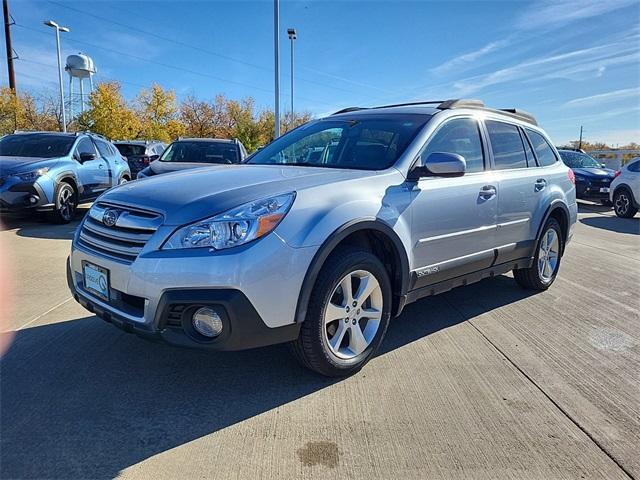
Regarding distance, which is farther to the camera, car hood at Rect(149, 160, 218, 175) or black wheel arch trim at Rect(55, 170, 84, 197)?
car hood at Rect(149, 160, 218, 175)

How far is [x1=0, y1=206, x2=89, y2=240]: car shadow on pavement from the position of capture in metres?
7.62

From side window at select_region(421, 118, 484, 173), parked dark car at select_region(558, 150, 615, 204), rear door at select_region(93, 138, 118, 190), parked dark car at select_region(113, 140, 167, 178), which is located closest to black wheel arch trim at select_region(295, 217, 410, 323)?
side window at select_region(421, 118, 484, 173)

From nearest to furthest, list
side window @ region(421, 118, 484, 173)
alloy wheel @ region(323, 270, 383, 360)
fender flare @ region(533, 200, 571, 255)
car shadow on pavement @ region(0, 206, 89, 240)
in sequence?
alloy wheel @ region(323, 270, 383, 360) < side window @ region(421, 118, 484, 173) < fender flare @ region(533, 200, 571, 255) < car shadow on pavement @ region(0, 206, 89, 240)

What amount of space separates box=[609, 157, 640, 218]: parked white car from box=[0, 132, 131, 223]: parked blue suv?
40.3ft

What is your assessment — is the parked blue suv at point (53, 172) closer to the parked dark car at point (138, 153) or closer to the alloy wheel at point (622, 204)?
the parked dark car at point (138, 153)

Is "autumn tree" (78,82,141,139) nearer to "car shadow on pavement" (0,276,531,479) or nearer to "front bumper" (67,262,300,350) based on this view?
"car shadow on pavement" (0,276,531,479)

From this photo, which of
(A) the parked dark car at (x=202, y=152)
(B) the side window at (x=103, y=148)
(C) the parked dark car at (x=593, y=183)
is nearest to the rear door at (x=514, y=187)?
(A) the parked dark car at (x=202, y=152)

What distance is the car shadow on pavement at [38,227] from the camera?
7.62 m

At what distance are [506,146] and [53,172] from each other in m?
7.34

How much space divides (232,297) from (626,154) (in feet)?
96.7

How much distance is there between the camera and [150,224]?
2.71 metres

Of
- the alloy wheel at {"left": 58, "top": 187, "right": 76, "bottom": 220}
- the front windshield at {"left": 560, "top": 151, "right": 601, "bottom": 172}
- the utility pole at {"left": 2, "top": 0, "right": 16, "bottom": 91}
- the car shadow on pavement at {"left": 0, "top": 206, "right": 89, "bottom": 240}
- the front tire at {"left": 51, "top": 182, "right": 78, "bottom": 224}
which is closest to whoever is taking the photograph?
the car shadow on pavement at {"left": 0, "top": 206, "right": 89, "bottom": 240}

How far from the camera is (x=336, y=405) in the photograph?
9.35 ft

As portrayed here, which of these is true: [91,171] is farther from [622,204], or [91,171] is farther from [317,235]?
[622,204]
